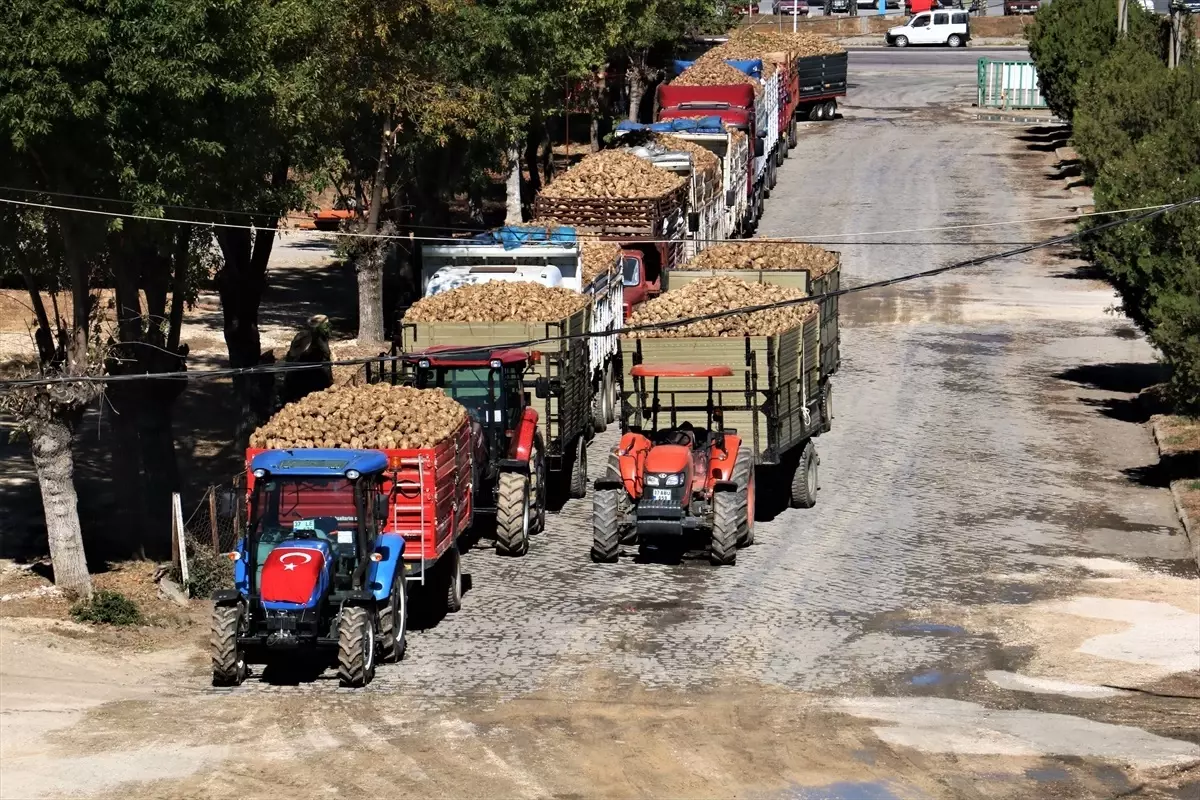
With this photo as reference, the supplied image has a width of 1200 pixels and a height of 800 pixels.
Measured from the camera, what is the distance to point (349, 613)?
19547 mm

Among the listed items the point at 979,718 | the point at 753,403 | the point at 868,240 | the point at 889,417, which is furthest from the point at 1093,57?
the point at 979,718

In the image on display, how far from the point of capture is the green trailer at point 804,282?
30.4 meters

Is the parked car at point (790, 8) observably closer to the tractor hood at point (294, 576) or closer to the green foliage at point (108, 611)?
the green foliage at point (108, 611)

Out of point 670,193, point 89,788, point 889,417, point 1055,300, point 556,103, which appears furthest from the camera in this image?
point 556,103

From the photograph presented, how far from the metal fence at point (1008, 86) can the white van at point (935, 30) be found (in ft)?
65.0

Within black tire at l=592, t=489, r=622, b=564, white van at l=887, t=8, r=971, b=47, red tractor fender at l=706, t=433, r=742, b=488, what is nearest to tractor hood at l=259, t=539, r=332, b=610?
black tire at l=592, t=489, r=622, b=564

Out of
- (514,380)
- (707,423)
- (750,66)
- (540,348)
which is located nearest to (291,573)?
(514,380)

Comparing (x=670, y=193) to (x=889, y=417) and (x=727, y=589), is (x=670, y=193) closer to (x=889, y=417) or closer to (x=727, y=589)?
(x=889, y=417)

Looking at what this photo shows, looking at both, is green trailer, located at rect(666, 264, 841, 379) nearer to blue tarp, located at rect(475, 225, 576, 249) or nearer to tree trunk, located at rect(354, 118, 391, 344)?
blue tarp, located at rect(475, 225, 576, 249)

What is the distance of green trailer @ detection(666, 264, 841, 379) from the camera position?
1197 inches

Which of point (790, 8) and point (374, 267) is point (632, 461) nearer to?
point (374, 267)

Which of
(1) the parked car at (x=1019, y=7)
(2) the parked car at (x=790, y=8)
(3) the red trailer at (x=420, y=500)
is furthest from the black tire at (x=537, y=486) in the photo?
(1) the parked car at (x=1019, y=7)

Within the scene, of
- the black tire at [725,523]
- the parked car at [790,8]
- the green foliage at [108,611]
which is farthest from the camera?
the parked car at [790,8]

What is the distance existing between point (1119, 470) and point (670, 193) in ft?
36.6
